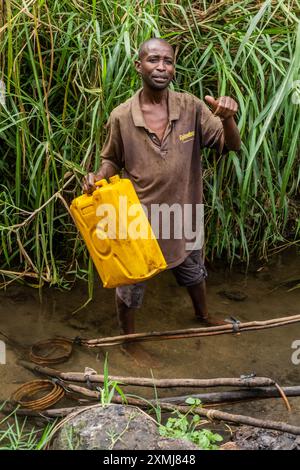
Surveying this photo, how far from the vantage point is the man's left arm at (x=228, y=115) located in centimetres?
294

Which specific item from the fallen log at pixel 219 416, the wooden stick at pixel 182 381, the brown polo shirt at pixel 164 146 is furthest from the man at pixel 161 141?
the fallen log at pixel 219 416

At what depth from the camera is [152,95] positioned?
317 centimetres

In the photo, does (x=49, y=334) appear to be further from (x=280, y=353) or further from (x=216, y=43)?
(x=216, y=43)

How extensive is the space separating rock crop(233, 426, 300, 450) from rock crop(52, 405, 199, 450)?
31 centimetres

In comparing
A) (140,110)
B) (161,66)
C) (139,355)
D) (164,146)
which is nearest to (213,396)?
(139,355)

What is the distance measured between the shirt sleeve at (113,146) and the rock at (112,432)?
1340 millimetres

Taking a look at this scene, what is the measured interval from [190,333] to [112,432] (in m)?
1.05

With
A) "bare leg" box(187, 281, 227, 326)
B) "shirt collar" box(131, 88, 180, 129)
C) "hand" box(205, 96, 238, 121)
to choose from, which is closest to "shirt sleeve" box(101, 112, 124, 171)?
"shirt collar" box(131, 88, 180, 129)

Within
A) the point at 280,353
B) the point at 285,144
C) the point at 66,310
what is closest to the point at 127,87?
the point at 285,144

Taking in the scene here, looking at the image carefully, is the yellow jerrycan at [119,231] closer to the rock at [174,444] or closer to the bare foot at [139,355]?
the bare foot at [139,355]

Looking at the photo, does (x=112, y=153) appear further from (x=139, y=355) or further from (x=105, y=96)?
(x=139, y=355)

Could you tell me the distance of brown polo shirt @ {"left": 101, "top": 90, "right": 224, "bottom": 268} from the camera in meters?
3.20

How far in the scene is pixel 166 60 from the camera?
306 cm

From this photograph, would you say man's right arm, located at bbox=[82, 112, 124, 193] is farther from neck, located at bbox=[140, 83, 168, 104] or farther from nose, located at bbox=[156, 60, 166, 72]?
nose, located at bbox=[156, 60, 166, 72]
